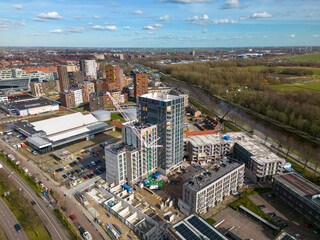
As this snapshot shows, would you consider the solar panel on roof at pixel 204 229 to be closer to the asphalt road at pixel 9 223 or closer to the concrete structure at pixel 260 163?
the concrete structure at pixel 260 163

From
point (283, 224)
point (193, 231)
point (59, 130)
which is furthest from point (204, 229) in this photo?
point (59, 130)

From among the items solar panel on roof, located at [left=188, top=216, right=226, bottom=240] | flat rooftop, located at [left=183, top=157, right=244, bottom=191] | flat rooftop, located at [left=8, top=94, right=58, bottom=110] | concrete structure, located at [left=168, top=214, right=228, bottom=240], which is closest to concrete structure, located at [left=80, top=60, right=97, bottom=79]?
flat rooftop, located at [left=8, top=94, right=58, bottom=110]

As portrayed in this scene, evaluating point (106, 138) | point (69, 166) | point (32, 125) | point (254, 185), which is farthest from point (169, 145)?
point (32, 125)

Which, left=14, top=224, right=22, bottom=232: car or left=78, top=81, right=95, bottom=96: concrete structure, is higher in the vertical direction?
left=78, top=81, right=95, bottom=96: concrete structure

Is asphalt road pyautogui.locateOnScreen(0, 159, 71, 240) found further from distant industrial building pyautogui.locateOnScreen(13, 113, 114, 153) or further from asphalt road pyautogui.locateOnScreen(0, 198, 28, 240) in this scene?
distant industrial building pyautogui.locateOnScreen(13, 113, 114, 153)

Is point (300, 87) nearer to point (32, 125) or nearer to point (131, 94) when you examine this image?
point (131, 94)

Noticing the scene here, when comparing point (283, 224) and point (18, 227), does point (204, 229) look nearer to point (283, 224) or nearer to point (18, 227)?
point (283, 224)
